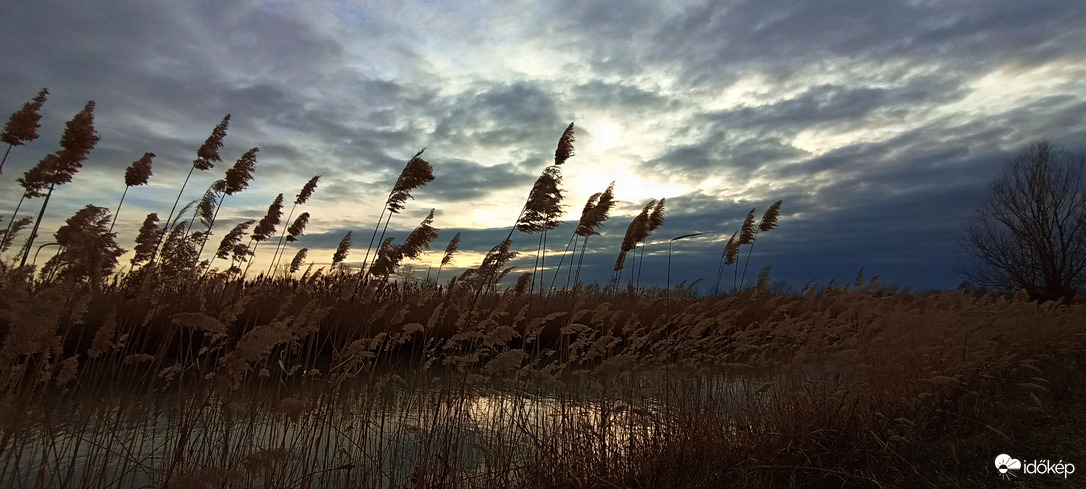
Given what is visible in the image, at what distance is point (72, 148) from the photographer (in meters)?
3.81

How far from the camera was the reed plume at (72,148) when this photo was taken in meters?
3.78

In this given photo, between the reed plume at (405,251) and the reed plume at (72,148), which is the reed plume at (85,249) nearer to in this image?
the reed plume at (72,148)

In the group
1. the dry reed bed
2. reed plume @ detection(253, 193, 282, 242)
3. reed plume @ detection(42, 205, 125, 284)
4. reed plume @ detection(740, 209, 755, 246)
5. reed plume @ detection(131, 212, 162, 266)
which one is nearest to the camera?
the dry reed bed

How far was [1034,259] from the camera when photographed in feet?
68.8

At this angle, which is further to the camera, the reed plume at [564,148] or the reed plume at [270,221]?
the reed plume at [270,221]

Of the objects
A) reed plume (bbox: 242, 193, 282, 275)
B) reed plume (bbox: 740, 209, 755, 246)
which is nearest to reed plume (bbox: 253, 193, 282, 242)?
reed plume (bbox: 242, 193, 282, 275)

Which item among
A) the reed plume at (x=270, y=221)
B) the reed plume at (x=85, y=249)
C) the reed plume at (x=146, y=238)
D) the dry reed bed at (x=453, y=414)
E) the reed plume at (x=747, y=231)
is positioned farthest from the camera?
the reed plume at (x=747, y=231)

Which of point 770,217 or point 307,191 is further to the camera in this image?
point 770,217

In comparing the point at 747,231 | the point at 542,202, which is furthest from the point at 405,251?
the point at 747,231

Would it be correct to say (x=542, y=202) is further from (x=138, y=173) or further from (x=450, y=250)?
(x=138, y=173)

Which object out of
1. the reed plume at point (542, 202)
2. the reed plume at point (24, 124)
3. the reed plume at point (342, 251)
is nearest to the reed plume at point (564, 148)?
the reed plume at point (542, 202)

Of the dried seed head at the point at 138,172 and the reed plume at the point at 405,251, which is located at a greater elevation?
the dried seed head at the point at 138,172

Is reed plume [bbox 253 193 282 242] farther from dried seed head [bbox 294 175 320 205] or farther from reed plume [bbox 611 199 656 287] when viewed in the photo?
reed plume [bbox 611 199 656 287]

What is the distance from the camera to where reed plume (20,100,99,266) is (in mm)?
3783
